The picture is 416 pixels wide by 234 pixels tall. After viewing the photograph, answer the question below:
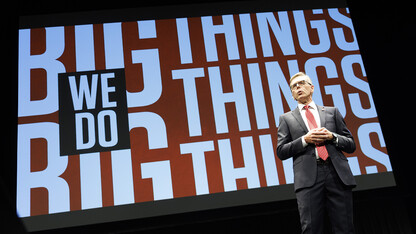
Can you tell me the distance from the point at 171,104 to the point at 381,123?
6.21 ft

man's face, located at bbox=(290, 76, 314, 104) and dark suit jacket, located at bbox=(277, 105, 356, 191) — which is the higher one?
man's face, located at bbox=(290, 76, 314, 104)

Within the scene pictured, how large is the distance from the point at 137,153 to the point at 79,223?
2.22ft

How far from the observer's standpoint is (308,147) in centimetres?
204

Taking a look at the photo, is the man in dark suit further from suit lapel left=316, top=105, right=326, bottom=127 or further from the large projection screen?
the large projection screen

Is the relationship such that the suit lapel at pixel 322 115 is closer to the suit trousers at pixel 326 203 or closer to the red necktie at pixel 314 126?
the red necktie at pixel 314 126

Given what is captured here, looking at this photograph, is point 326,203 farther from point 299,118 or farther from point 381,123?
point 381,123

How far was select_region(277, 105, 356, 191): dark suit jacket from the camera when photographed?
1.96 m

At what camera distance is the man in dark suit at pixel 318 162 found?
→ 6.25 feet

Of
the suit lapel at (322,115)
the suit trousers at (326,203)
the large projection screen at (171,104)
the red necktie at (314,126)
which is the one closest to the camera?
the suit trousers at (326,203)

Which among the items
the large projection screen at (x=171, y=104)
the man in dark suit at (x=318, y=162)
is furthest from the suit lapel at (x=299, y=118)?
the large projection screen at (x=171, y=104)

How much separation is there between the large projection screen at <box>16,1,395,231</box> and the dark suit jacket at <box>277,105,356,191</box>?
146 centimetres

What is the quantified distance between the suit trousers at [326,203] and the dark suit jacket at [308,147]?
1.2 inches

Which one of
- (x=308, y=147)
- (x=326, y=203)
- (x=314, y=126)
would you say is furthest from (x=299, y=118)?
(x=326, y=203)

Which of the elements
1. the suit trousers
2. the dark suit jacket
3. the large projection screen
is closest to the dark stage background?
the large projection screen
